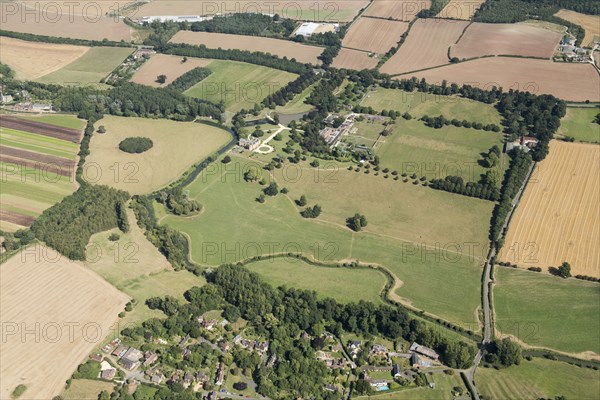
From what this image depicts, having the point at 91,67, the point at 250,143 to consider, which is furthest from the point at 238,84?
the point at 91,67

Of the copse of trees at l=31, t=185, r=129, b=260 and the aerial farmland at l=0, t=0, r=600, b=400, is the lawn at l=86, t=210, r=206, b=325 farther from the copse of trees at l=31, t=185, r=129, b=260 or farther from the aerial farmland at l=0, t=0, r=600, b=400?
the copse of trees at l=31, t=185, r=129, b=260

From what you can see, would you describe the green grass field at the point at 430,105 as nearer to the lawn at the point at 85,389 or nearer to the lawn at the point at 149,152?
the lawn at the point at 149,152

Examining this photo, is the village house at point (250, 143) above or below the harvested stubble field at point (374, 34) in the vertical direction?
below

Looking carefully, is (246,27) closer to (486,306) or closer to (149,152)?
(149,152)

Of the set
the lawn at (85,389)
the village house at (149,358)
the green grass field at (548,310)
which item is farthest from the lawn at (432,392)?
the lawn at (85,389)

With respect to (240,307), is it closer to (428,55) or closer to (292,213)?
(292,213)

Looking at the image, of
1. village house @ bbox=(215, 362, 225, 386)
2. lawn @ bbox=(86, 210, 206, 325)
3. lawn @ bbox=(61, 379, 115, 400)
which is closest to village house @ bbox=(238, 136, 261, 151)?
lawn @ bbox=(86, 210, 206, 325)

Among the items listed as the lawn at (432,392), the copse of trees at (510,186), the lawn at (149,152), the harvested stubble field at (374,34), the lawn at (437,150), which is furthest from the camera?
the harvested stubble field at (374,34)
